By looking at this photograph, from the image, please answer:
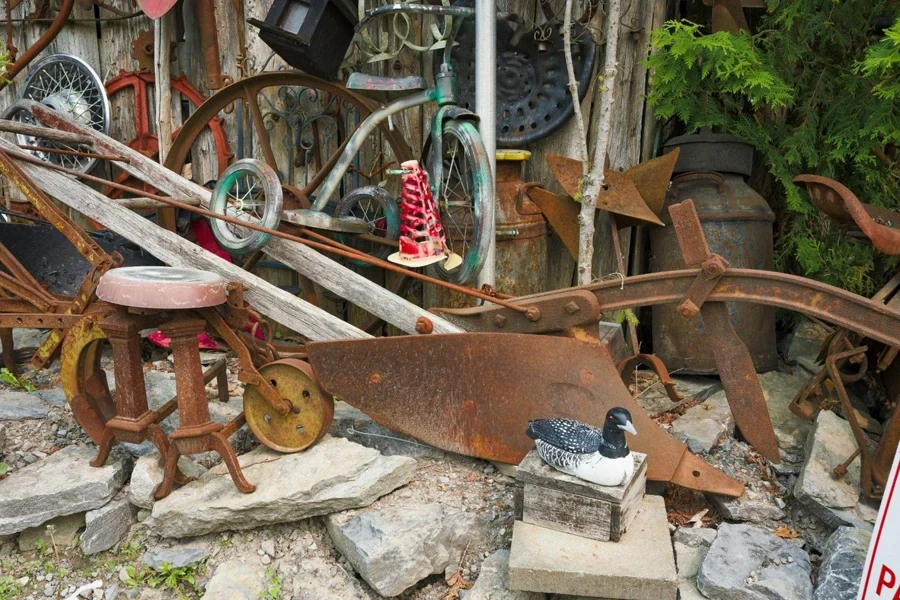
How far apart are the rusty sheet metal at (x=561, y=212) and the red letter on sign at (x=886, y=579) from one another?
8.80 ft

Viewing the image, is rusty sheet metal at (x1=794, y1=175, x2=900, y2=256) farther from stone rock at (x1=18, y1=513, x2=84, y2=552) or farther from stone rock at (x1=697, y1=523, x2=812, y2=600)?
stone rock at (x1=18, y1=513, x2=84, y2=552)

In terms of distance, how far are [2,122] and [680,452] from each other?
3305mm

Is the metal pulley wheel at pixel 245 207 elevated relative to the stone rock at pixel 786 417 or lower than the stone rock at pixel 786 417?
elevated

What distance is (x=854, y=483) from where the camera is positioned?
2.83 m

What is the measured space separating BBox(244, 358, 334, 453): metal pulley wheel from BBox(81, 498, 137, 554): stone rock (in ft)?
1.86

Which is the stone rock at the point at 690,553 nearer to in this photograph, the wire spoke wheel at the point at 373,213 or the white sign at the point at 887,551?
the white sign at the point at 887,551

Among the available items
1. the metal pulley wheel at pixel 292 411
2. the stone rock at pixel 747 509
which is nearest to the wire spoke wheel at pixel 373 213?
the metal pulley wheel at pixel 292 411

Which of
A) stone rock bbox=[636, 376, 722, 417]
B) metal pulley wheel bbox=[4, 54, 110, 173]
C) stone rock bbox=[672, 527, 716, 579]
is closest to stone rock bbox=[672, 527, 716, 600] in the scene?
stone rock bbox=[672, 527, 716, 579]

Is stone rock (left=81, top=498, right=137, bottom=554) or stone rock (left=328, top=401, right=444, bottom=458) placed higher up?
stone rock (left=328, top=401, right=444, bottom=458)

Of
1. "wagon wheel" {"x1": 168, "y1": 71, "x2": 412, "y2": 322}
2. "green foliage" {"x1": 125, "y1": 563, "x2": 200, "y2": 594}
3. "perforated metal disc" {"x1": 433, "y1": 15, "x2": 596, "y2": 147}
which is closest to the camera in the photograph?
"green foliage" {"x1": 125, "y1": 563, "x2": 200, "y2": 594}

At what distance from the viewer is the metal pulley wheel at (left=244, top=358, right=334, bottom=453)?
2945mm

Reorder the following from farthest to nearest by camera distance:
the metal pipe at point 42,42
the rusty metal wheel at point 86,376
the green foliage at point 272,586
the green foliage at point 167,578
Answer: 1. the metal pipe at point 42,42
2. the rusty metal wheel at point 86,376
3. the green foliage at point 167,578
4. the green foliage at point 272,586

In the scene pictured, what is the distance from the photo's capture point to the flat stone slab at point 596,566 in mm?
2240

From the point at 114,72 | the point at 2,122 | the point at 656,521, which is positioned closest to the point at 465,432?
the point at 656,521
